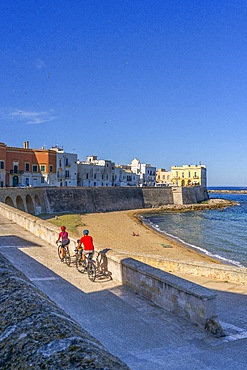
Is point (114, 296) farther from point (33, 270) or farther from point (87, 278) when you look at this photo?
point (33, 270)

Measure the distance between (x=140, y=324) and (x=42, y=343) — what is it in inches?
181

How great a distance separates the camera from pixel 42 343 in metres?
1.85

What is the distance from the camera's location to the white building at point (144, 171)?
308 feet

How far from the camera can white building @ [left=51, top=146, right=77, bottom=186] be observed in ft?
201

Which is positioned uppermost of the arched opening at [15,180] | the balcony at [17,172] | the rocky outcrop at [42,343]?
the balcony at [17,172]

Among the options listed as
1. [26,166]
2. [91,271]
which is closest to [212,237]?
→ [91,271]

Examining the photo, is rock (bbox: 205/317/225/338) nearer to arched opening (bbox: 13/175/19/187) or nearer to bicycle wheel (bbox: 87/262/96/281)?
bicycle wheel (bbox: 87/262/96/281)

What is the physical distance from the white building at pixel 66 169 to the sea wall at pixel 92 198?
7.06m

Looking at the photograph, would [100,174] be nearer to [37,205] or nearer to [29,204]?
[37,205]

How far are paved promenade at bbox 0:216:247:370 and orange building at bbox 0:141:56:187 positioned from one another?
45.3 meters

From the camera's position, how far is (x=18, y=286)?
9.25 feet

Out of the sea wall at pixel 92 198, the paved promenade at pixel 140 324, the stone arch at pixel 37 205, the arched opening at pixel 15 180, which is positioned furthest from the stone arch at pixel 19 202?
the paved promenade at pixel 140 324

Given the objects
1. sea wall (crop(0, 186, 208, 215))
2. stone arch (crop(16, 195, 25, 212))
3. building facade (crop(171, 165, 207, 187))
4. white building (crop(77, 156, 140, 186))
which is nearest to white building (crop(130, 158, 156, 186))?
white building (crop(77, 156, 140, 186))

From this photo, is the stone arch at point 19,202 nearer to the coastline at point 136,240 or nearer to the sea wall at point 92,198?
the sea wall at point 92,198
